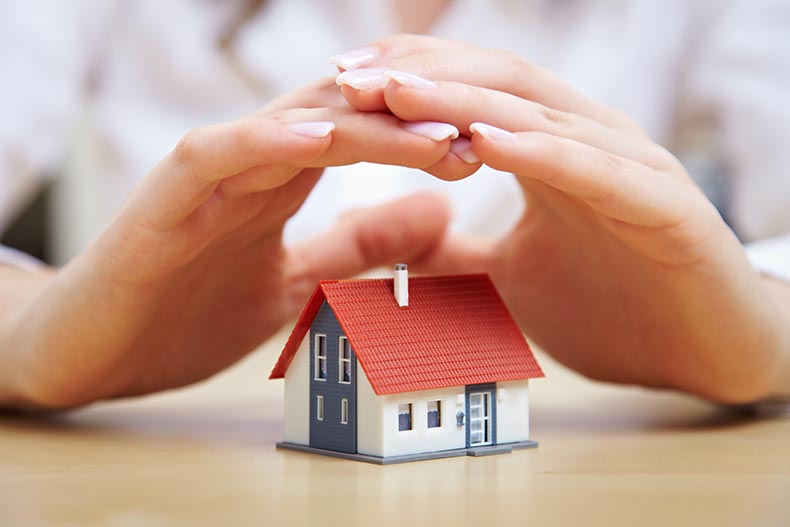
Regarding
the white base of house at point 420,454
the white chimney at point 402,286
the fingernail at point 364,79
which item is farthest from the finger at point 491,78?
the white base of house at point 420,454

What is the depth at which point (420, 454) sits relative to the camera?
0.70m

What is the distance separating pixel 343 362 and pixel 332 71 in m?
0.99

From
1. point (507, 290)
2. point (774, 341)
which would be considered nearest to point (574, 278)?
point (507, 290)

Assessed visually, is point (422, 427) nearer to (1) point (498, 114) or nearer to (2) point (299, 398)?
(2) point (299, 398)

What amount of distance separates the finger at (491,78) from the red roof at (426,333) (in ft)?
0.49

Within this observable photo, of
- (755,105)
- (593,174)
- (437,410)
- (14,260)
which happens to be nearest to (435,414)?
(437,410)

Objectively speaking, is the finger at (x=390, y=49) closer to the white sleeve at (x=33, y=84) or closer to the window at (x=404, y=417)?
the window at (x=404, y=417)

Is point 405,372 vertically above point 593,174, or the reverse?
point 593,174

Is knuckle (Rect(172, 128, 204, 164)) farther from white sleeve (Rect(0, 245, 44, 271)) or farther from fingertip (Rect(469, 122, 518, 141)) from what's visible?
white sleeve (Rect(0, 245, 44, 271))

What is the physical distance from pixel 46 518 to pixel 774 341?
0.56 metres

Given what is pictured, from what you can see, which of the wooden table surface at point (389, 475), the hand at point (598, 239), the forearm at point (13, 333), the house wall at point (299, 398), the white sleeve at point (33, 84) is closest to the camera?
the wooden table surface at point (389, 475)

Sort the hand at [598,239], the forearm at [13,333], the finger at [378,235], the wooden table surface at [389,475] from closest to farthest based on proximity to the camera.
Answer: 1. the wooden table surface at [389,475]
2. the hand at [598,239]
3. the forearm at [13,333]
4. the finger at [378,235]

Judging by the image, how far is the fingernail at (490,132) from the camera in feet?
2.03

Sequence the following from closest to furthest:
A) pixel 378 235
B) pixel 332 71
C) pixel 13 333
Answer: pixel 13 333
pixel 378 235
pixel 332 71
